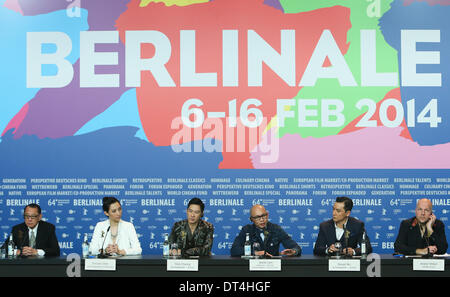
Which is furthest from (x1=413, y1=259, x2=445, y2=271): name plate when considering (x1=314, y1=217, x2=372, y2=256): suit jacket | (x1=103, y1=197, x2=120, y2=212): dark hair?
(x1=103, y1=197, x2=120, y2=212): dark hair

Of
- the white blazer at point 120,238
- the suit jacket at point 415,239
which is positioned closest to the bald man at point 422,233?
the suit jacket at point 415,239

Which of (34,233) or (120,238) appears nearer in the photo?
(120,238)

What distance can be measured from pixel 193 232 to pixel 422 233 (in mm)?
1843

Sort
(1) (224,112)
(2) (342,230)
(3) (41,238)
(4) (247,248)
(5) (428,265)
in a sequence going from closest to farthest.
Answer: (5) (428,265), (4) (247,248), (2) (342,230), (3) (41,238), (1) (224,112)

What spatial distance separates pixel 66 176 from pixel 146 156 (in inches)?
31.5

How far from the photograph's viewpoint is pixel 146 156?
538cm

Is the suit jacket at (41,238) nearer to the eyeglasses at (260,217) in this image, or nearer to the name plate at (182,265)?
the name plate at (182,265)

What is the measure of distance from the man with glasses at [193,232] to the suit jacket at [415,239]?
1.53 meters

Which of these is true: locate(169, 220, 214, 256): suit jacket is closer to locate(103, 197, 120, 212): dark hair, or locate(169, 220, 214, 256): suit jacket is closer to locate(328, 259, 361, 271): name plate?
locate(103, 197, 120, 212): dark hair

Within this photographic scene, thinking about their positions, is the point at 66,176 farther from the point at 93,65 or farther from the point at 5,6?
the point at 5,6

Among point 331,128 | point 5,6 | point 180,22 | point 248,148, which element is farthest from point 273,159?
point 5,6

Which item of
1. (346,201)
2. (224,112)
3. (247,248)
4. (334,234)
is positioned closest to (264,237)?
(247,248)

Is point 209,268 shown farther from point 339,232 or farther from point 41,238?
point 41,238

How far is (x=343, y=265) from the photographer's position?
11.5 feet
